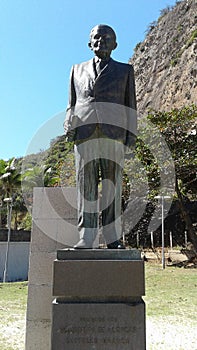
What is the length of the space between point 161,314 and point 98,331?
4969 millimetres

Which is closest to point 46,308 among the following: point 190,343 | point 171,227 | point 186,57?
point 190,343

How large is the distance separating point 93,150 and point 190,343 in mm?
3756

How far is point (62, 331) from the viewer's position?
2.87 metres

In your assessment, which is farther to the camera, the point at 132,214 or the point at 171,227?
the point at 171,227

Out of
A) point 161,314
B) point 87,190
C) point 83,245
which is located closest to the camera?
point 83,245

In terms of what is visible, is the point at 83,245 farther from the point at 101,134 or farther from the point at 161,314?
the point at 161,314

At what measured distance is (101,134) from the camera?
3.51 metres

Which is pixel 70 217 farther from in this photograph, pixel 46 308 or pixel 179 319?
pixel 179 319

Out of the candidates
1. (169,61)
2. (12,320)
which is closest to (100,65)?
(12,320)

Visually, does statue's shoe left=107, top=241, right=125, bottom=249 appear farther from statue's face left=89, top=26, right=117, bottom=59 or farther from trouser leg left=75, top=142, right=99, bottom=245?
statue's face left=89, top=26, right=117, bottom=59

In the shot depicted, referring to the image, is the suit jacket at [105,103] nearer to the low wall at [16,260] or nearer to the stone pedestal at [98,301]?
the stone pedestal at [98,301]

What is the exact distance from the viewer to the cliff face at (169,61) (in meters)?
34.3

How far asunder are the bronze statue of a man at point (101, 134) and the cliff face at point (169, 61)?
95.9ft

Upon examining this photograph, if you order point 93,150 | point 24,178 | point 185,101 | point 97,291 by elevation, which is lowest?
point 97,291
